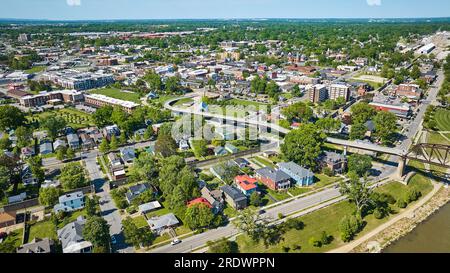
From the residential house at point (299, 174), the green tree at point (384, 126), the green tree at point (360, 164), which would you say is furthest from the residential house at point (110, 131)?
the green tree at point (384, 126)

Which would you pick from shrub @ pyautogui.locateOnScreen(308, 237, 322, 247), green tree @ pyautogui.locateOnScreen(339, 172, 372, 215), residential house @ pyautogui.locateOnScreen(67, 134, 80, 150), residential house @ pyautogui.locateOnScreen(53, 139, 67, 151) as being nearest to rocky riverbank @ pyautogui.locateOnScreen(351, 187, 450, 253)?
shrub @ pyautogui.locateOnScreen(308, 237, 322, 247)

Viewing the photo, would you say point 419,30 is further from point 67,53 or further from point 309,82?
point 67,53

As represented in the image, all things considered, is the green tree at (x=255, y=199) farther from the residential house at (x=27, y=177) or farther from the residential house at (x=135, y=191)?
the residential house at (x=27, y=177)

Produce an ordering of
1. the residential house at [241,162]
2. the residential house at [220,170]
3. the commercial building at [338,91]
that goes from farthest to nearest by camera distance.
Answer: the commercial building at [338,91], the residential house at [241,162], the residential house at [220,170]

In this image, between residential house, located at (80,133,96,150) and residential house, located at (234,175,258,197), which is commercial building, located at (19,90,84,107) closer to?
residential house, located at (80,133,96,150)
